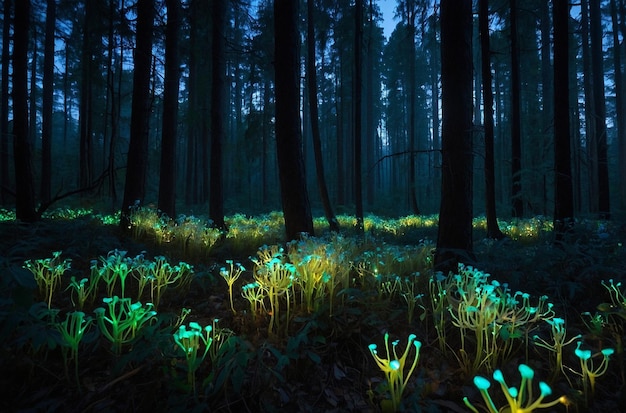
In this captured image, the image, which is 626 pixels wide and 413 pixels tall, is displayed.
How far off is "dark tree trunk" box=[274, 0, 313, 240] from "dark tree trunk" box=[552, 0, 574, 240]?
509 cm

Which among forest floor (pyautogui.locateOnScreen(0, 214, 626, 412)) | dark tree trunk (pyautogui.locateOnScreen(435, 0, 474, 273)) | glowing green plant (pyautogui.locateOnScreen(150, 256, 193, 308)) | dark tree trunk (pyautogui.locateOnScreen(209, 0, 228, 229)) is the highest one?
dark tree trunk (pyautogui.locateOnScreen(209, 0, 228, 229))

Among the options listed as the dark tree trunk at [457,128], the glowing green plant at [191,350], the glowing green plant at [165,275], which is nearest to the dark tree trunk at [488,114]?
the dark tree trunk at [457,128]

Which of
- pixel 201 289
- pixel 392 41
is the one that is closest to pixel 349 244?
pixel 201 289

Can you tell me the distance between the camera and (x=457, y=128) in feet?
12.9

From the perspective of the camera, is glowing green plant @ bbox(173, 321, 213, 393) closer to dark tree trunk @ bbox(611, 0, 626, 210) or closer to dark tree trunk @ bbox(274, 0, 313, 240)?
dark tree trunk @ bbox(274, 0, 313, 240)

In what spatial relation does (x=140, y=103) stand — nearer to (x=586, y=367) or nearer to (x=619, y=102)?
(x=586, y=367)

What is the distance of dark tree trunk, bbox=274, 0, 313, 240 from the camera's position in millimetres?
5461

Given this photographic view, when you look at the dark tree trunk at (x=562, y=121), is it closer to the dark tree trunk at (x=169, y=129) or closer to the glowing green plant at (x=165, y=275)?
the glowing green plant at (x=165, y=275)

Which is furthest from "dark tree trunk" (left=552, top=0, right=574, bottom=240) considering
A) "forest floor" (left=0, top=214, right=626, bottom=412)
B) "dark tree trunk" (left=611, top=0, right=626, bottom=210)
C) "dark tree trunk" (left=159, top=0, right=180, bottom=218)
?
"dark tree trunk" (left=611, top=0, right=626, bottom=210)

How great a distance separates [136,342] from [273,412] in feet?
3.67

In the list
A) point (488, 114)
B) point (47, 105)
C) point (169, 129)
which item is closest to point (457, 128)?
point (488, 114)

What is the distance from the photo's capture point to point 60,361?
6.65 feet

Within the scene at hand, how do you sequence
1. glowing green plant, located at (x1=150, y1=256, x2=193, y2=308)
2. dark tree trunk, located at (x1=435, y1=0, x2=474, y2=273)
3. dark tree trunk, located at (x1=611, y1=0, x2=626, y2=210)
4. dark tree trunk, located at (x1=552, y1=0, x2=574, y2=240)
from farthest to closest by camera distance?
dark tree trunk, located at (x1=611, y1=0, x2=626, y2=210)
dark tree trunk, located at (x1=552, y1=0, x2=574, y2=240)
dark tree trunk, located at (x1=435, y1=0, x2=474, y2=273)
glowing green plant, located at (x1=150, y1=256, x2=193, y2=308)

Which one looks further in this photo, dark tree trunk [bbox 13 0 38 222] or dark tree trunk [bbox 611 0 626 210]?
dark tree trunk [bbox 611 0 626 210]
